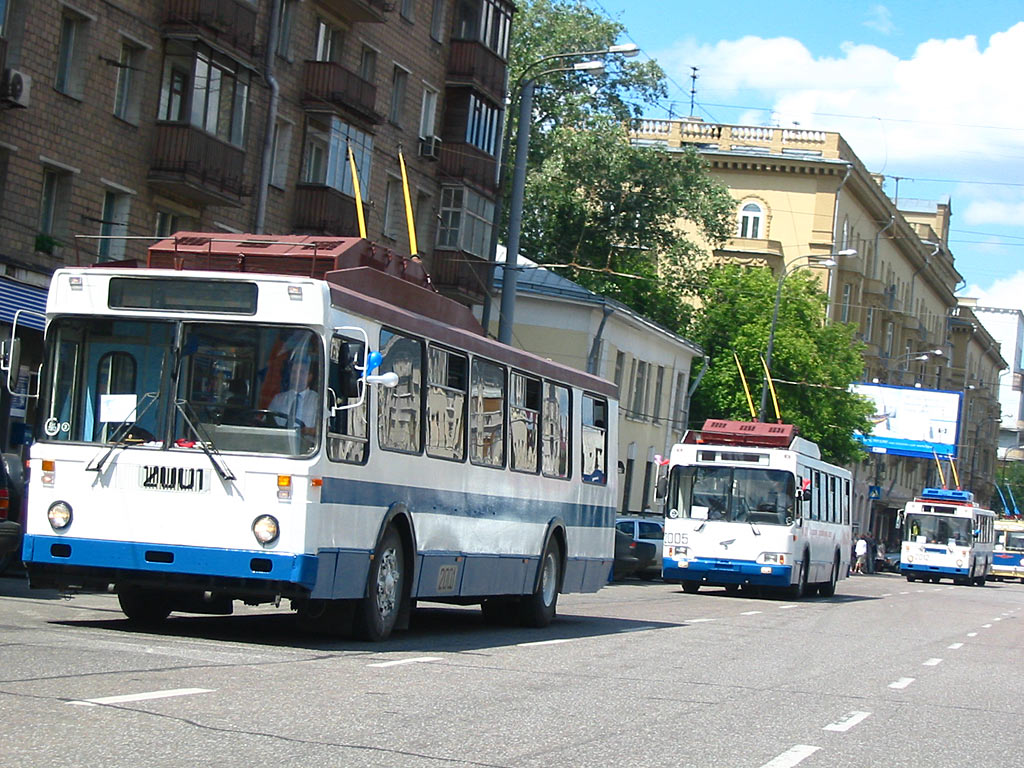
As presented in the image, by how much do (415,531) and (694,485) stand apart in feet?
59.2

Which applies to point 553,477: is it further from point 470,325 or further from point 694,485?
point 694,485

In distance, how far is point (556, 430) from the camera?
18.0 meters

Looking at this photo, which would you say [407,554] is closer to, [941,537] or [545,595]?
[545,595]

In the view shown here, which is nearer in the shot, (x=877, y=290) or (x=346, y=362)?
(x=346, y=362)

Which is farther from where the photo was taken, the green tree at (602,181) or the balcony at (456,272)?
the green tree at (602,181)

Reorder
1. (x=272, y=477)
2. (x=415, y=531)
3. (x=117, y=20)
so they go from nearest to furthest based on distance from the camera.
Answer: (x=272, y=477)
(x=415, y=531)
(x=117, y=20)

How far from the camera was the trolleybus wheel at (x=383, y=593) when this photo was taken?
1364cm

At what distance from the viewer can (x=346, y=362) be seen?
12805mm

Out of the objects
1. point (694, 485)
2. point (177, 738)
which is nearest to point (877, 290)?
point (694, 485)

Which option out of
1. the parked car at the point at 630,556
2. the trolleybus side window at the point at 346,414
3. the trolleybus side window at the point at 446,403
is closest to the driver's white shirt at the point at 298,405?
the trolleybus side window at the point at 346,414

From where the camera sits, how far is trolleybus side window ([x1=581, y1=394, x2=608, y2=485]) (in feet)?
62.7

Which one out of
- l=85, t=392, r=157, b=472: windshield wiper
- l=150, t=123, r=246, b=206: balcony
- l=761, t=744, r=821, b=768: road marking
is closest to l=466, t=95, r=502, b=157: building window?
l=150, t=123, r=246, b=206: balcony

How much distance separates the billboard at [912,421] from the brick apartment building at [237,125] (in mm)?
28620

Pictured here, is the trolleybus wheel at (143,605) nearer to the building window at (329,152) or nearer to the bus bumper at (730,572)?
the bus bumper at (730,572)
